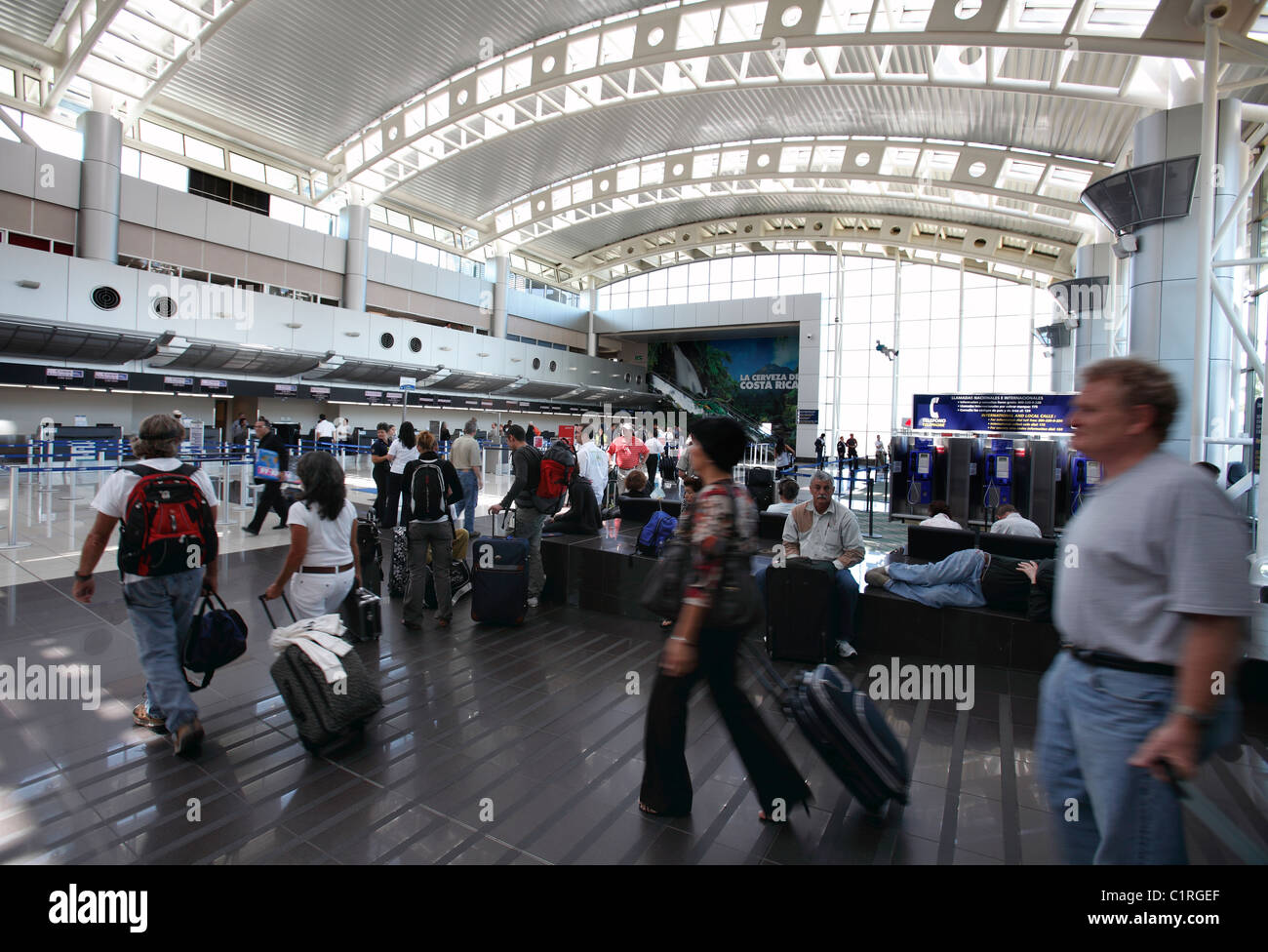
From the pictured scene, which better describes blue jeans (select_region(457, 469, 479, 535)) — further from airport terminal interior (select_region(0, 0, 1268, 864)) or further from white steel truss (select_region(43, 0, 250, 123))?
white steel truss (select_region(43, 0, 250, 123))

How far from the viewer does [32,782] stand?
9.75 ft

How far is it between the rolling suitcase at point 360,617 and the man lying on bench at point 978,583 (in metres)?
4.23

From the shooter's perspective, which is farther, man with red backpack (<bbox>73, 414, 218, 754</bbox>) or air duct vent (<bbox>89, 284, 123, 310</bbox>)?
air duct vent (<bbox>89, 284, 123, 310</bbox>)

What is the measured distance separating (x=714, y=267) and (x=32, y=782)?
3587cm

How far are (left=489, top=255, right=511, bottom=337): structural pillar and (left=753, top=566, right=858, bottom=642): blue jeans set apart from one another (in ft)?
93.2

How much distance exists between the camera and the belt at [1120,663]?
1.52 metres

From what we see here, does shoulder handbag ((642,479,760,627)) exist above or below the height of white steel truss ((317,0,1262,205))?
below

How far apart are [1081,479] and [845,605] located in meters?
11.9

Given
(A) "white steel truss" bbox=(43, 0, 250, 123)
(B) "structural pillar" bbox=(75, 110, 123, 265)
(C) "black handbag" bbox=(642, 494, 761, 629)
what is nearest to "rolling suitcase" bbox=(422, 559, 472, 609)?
(C) "black handbag" bbox=(642, 494, 761, 629)

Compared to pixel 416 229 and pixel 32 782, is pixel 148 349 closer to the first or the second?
pixel 416 229

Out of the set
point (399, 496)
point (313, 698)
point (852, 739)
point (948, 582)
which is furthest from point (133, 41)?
point (852, 739)

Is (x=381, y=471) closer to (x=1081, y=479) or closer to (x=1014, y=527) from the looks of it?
(x=1014, y=527)

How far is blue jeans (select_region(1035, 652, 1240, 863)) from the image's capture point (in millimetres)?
1501
